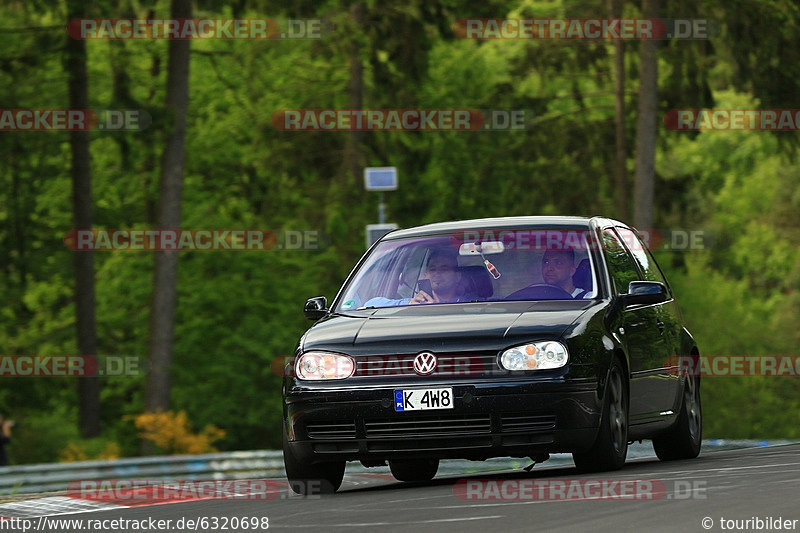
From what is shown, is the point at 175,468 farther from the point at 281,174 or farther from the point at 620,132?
the point at 281,174

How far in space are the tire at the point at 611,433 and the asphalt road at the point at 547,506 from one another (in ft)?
0.35

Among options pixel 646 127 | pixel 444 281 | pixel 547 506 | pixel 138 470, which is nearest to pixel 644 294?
pixel 444 281

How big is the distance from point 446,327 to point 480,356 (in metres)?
0.35

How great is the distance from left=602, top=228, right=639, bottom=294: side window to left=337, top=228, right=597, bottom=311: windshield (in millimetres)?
242

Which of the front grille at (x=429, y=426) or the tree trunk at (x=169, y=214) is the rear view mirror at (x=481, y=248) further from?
the tree trunk at (x=169, y=214)

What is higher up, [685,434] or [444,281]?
[444,281]

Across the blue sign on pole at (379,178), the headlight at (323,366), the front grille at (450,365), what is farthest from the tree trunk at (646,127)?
the front grille at (450,365)

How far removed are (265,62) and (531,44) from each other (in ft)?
20.5

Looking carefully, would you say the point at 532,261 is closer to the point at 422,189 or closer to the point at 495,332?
the point at 495,332

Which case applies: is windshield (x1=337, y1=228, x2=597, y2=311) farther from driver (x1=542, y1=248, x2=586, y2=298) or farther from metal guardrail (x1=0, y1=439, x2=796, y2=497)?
metal guardrail (x1=0, y1=439, x2=796, y2=497)

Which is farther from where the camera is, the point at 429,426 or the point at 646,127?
the point at 646,127

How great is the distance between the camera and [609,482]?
10258 mm

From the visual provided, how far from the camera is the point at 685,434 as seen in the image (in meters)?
13.6

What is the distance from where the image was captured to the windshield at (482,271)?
461 inches
